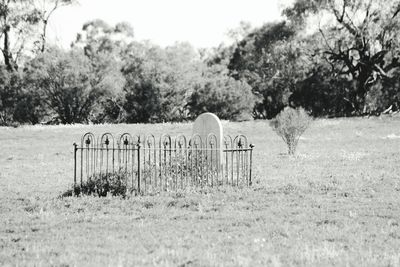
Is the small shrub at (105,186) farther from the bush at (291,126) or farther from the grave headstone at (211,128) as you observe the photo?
the bush at (291,126)

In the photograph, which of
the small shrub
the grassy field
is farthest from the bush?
the small shrub

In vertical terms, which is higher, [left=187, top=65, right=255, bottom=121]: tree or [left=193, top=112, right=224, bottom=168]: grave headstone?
[left=187, top=65, right=255, bottom=121]: tree

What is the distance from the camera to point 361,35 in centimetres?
4303

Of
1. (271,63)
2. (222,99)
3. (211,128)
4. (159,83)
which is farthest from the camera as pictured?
(271,63)

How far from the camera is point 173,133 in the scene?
30078mm

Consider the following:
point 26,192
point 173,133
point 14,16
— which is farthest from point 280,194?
point 14,16

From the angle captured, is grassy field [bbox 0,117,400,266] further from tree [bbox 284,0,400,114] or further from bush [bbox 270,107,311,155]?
tree [bbox 284,0,400,114]

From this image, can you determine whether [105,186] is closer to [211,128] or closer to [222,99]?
[211,128]

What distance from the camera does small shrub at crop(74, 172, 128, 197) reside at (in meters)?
10.9

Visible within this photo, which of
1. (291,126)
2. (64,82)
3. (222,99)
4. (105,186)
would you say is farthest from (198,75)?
(105,186)

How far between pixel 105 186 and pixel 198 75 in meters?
37.3

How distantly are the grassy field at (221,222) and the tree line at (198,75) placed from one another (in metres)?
27.0

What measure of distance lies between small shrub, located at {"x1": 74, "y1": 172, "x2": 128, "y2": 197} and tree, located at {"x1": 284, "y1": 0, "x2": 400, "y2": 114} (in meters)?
34.9

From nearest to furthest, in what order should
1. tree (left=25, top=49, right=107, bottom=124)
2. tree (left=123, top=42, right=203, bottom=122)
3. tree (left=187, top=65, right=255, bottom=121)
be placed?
tree (left=25, top=49, right=107, bottom=124) → tree (left=123, top=42, right=203, bottom=122) → tree (left=187, top=65, right=255, bottom=121)
